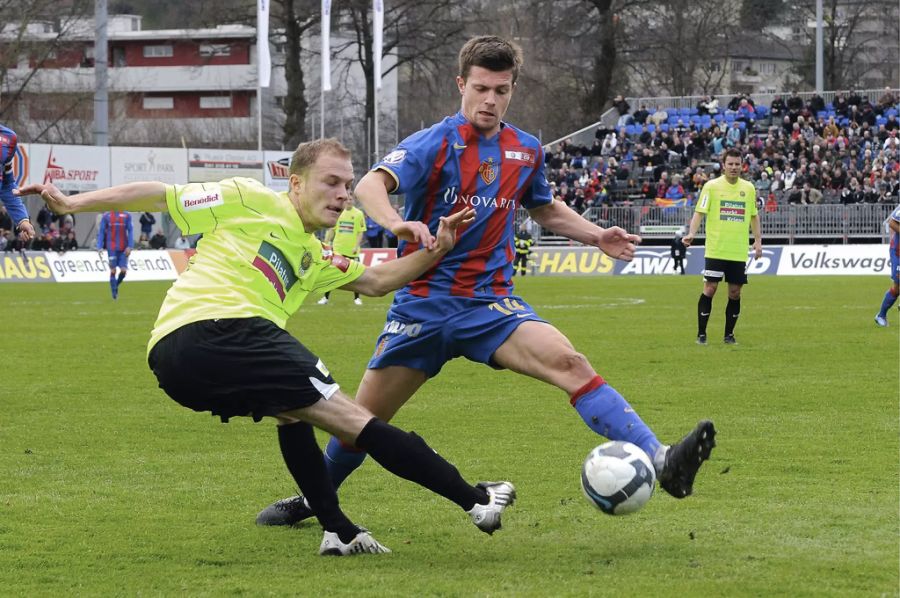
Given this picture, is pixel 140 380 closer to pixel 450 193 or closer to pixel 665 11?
pixel 450 193

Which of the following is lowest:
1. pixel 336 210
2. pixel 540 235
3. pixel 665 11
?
pixel 540 235

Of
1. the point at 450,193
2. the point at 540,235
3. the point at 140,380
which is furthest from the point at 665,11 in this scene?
the point at 450,193

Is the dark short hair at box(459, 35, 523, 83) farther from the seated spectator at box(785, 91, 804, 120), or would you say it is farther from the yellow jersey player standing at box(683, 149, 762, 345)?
the seated spectator at box(785, 91, 804, 120)

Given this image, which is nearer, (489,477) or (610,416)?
(610,416)

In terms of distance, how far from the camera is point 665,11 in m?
56.7

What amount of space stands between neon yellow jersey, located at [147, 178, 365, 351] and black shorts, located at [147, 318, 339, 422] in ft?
0.27

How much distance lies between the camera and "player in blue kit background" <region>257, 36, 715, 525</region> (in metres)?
5.61

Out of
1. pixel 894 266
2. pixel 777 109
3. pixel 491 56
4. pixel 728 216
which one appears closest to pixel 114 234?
pixel 728 216

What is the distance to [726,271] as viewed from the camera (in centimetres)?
1567

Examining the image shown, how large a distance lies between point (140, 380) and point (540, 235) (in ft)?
96.8

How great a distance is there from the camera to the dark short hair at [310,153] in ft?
18.0

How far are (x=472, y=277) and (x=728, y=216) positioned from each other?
1047 cm

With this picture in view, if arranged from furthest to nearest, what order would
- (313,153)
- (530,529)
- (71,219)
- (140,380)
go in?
(71,219) < (140,380) < (530,529) < (313,153)

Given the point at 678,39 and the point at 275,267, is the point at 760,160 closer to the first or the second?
the point at 678,39
